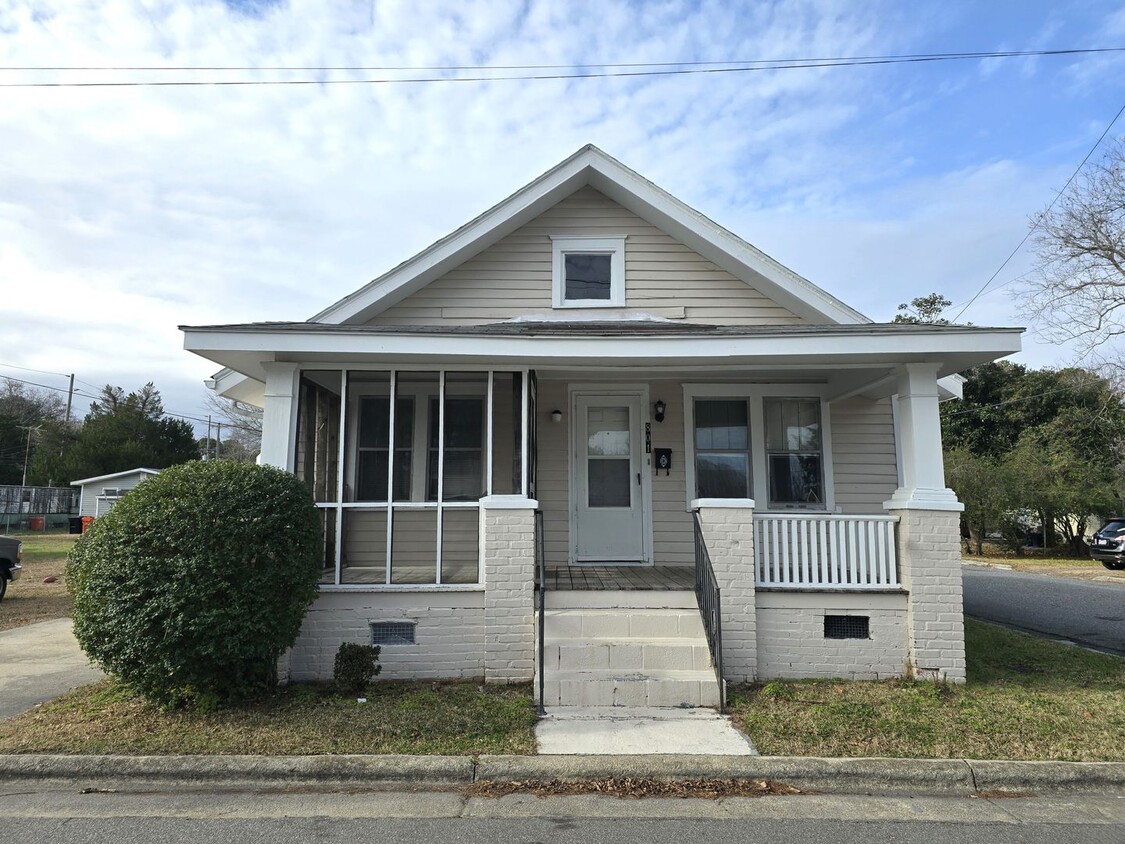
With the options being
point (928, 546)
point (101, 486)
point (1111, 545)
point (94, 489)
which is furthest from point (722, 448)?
point (94, 489)

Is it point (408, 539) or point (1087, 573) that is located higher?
point (408, 539)

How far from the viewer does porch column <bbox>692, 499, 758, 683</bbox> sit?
650 centimetres

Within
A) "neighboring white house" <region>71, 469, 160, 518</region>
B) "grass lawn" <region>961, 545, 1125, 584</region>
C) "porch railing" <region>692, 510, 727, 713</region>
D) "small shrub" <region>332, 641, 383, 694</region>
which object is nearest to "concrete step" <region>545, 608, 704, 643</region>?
"porch railing" <region>692, 510, 727, 713</region>

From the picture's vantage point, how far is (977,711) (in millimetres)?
5641

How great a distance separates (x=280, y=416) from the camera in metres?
6.86

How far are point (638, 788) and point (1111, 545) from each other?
20.1 m

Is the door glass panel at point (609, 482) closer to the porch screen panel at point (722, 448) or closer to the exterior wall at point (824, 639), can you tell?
the porch screen panel at point (722, 448)

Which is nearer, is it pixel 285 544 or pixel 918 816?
pixel 918 816

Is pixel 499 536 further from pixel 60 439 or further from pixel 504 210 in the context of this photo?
pixel 60 439

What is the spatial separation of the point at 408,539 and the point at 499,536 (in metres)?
2.19

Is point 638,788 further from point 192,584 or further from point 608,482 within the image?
point 608,482

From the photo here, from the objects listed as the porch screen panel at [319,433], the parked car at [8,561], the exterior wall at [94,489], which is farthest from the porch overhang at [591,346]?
the exterior wall at [94,489]

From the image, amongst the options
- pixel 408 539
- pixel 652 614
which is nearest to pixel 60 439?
pixel 408 539

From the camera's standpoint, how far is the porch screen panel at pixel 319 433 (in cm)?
740
